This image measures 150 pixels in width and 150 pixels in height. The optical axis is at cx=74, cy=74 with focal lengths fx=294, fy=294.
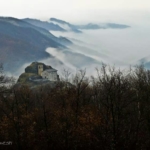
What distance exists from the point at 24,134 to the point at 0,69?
1311 centimetres

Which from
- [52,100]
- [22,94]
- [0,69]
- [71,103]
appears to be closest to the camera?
[0,69]

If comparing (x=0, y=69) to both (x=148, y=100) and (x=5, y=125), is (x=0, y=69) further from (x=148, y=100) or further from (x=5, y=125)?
(x=148, y=100)

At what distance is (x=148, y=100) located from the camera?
50.2m

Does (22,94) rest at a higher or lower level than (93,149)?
higher

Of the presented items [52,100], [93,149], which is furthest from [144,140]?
[52,100]

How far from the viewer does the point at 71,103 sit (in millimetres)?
55656

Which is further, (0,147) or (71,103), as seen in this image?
(71,103)

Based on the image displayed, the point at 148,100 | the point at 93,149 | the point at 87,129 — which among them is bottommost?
the point at 93,149

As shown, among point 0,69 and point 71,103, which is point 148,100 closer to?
point 71,103

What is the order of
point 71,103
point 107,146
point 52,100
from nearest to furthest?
1. point 107,146
2. point 71,103
3. point 52,100

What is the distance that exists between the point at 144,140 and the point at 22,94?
121 ft

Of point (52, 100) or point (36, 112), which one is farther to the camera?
point (52, 100)

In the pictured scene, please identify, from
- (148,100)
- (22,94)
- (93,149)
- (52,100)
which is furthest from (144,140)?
(22,94)

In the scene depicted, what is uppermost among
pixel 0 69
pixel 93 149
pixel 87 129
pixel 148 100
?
pixel 0 69
